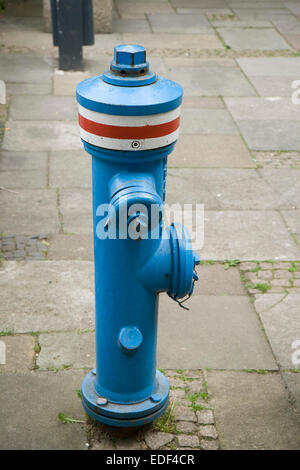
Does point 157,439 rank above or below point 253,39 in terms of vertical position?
above

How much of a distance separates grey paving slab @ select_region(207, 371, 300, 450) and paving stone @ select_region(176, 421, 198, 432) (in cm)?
13

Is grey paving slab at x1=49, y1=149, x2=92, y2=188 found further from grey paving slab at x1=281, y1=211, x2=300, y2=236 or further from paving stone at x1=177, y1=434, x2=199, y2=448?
paving stone at x1=177, y1=434, x2=199, y2=448

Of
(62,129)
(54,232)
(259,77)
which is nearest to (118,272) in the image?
(54,232)

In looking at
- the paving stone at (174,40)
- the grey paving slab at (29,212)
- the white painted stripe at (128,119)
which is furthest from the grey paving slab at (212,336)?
the paving stone at (174,40)

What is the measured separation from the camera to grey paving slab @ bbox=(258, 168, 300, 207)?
547cm

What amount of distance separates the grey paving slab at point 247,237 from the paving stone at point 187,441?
1.78 metres

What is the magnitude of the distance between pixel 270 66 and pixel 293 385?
6.44 metres

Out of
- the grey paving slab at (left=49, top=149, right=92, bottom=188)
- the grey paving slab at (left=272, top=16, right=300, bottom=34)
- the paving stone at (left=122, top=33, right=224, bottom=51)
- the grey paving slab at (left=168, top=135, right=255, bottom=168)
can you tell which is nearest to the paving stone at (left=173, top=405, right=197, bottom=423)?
the grey paving slab at (left=49, top=149, right=92, bottom=188)

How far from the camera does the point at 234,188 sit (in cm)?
568

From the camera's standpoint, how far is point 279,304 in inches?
163

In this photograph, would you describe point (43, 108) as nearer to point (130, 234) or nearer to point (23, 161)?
point (23, 161)

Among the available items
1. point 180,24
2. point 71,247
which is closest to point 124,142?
point 71,247

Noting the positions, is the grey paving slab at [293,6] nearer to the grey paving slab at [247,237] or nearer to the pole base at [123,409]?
the grey paving slab at [247,237]
